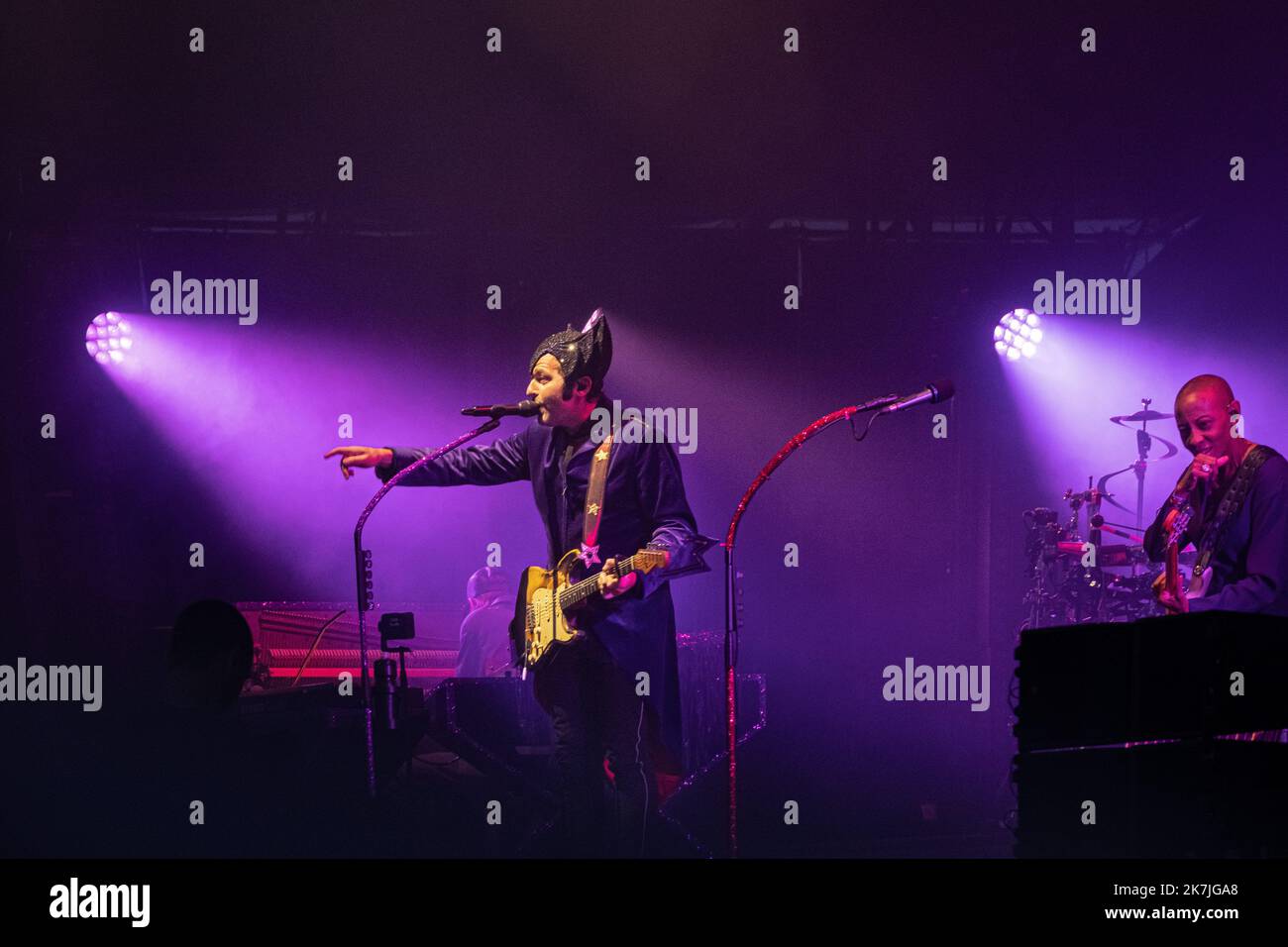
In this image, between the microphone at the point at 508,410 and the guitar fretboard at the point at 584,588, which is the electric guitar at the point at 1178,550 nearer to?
the guitar fretboard at the point at 584,588

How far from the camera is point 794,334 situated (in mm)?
7348

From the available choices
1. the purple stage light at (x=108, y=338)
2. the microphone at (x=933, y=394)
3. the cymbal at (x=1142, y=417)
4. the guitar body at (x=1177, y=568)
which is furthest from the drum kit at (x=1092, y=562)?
the purple stage light at (x=108, y=338)

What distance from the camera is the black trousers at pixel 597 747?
4543 mm

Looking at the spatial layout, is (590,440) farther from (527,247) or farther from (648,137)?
(527,247)

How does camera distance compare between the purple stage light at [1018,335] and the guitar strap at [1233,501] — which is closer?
the guitar strap at [1233,501]

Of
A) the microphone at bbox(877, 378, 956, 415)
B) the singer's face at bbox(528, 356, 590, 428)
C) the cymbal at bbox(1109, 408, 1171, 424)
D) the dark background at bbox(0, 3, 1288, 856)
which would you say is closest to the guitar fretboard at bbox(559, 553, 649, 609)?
the singer's face at bbox(528, 356, 590, 428)

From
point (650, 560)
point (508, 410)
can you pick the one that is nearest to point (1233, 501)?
point (650, 560)

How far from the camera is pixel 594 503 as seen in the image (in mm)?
4645

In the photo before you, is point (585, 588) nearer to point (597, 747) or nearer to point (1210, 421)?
point (597, 747)

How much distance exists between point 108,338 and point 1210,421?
5.87 m

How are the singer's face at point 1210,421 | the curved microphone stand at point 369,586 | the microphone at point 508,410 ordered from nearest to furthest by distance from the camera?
the singer's face at point 1210,421, the microphone at point 508,410, the curved microphone stand at point 369,586

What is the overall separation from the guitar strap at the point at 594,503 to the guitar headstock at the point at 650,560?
9.3 inches

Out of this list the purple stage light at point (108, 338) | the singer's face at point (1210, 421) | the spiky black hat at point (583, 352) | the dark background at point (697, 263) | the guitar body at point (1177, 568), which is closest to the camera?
the guitar body at point (1177, 568)
